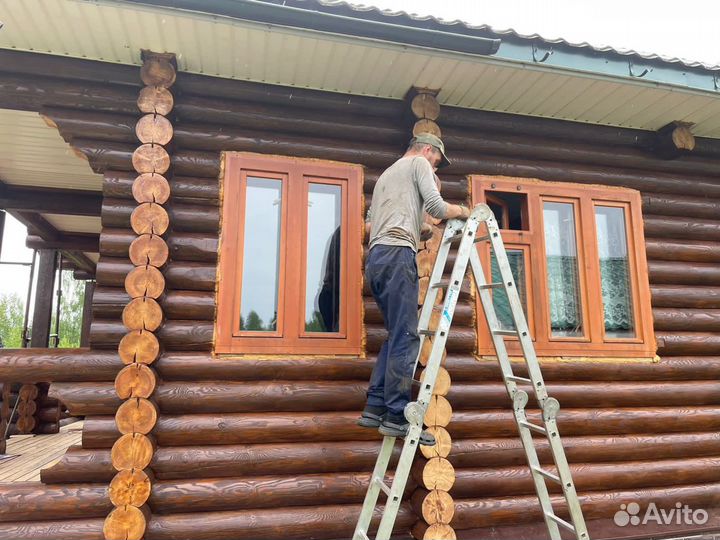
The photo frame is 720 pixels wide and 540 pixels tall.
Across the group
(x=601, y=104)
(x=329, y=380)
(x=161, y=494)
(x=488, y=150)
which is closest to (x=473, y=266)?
(x=329, y=380)

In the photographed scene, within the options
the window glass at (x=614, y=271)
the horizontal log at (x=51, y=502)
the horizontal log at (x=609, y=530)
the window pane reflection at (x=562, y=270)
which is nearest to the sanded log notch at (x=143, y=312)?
the horizontal log at (x=51, y=502)

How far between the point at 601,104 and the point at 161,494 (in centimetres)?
501

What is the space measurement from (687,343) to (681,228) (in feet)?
3.90

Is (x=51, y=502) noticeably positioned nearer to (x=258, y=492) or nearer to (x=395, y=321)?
(x=258, y=492)

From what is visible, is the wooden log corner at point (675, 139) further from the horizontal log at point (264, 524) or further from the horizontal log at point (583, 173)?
the horizontal log at point (264, 524)

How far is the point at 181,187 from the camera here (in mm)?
3992

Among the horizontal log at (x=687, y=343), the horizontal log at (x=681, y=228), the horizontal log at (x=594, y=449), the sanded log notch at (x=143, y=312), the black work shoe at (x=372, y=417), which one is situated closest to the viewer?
the black work shoe at (x=372, y=417)

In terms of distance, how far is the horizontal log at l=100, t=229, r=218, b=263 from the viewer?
379 cm

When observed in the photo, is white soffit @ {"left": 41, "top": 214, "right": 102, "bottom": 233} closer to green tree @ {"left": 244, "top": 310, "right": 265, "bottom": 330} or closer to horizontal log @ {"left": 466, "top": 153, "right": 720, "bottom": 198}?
green tree @ {"left": 244, "top": 310, "right": 265, "bottom": 330}

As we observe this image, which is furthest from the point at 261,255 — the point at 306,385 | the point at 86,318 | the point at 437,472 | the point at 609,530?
the point at 86,318

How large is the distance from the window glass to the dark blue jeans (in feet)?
8.33

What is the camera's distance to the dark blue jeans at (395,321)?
3.00 meters

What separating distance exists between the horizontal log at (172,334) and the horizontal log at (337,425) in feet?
→ 1.75

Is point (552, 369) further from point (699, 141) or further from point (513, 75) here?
point (699, 141)
